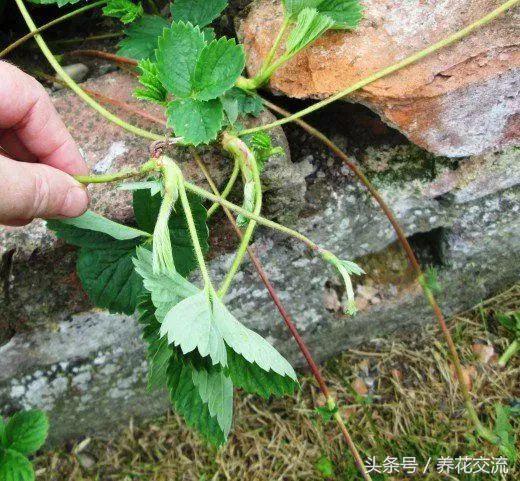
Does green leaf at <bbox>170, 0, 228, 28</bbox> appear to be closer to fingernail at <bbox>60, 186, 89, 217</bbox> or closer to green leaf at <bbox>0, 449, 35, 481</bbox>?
fingernail at <bbox>60, 186, 89, 217</bbox>

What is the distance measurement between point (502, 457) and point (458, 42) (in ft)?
3.58

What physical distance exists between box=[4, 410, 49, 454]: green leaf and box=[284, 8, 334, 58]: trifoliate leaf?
1.06m

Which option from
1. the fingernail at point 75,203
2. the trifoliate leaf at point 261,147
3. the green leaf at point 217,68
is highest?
the green leaf at point 217,68

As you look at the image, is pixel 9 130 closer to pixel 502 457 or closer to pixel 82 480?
pixel 82 480

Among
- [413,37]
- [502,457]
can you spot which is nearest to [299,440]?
[502,457]

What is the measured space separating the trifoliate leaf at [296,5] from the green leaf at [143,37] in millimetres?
282

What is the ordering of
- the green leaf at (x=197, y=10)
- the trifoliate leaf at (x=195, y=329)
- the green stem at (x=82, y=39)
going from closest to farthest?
the trifoliate leaf at (x=195, y=329)
the green leaf at (x=197, y=10)
the green stem at (x=82, y=39)

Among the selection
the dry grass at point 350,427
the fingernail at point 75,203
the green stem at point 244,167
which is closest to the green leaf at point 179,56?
the green stem at point 244,167

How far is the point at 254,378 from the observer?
37.0 inches

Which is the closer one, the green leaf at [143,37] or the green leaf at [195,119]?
the green leaf at [195,119]

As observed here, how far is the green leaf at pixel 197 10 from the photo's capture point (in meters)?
1.14

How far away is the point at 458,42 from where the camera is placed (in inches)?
44.4

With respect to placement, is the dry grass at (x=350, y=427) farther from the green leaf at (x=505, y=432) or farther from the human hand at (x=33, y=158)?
the human hand at (x=33, y=158)

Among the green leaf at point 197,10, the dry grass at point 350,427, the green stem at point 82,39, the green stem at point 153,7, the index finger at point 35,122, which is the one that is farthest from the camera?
the dry grass at point 350,427
